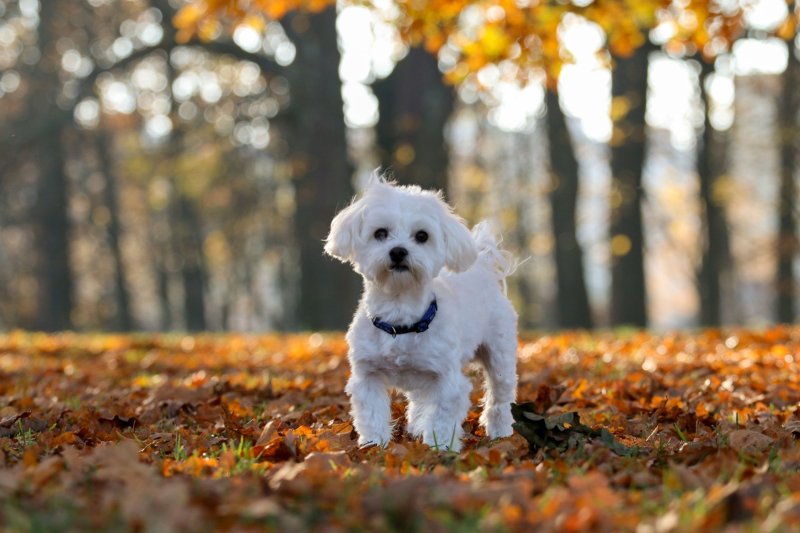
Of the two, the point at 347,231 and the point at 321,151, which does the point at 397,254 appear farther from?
the point at 321,151

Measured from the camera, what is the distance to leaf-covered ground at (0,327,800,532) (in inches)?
111

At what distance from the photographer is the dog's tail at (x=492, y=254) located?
5742 millimetres

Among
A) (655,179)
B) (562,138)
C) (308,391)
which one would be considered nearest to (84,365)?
(308,391)

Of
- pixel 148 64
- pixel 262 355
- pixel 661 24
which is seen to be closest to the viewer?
pixel 262 355

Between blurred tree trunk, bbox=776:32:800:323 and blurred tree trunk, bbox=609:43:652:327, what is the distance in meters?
6.17

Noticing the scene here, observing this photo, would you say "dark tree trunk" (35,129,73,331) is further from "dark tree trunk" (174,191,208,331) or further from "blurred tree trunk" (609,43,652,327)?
"blurred tree trunk" (609,43,652,327)

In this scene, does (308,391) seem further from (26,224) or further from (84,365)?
(26,224)

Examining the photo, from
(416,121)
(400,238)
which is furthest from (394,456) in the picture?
(416,121)

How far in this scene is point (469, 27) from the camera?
12867mm

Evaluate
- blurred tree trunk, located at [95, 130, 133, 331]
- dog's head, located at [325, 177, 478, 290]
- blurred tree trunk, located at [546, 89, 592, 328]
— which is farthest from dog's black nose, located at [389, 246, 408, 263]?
blurred tree trunk, located at [95, 130, 133, 331]

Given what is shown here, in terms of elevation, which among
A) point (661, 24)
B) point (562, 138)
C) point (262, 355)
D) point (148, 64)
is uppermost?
point (148, 64)

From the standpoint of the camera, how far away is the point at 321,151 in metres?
15.3

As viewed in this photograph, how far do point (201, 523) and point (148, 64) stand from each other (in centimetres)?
2545

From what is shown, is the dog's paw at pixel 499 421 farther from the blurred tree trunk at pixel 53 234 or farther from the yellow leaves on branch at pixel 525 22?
the blurred tree trunk at pixel 53 234
